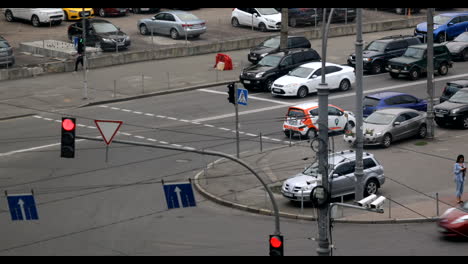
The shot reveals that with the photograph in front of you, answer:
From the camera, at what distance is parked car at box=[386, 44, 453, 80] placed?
149ft

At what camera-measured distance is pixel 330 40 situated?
187 feet

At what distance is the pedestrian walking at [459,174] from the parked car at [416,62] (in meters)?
18.1

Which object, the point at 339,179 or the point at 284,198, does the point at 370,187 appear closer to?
the point at 339,179

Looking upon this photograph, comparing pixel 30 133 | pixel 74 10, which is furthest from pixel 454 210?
pixel 74 10

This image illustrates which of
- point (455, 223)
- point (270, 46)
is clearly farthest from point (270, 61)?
point (455, 223)

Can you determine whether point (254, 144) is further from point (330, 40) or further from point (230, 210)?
point (330, 40)

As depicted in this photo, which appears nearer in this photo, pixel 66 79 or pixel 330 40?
pixel 66 79

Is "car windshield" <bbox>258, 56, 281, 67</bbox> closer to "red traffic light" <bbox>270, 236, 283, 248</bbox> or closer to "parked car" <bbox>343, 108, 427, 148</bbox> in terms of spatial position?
"parked car" <bbox>343, 108, 427, 148</bbox>

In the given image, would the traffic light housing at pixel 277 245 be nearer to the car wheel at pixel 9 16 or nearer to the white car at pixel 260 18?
the white car at pixel 260 18

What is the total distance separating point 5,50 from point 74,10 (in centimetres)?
1269

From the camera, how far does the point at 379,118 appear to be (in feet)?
115

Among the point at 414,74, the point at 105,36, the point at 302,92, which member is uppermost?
the point at 105,36

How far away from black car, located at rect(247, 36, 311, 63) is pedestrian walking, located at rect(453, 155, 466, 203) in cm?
2207

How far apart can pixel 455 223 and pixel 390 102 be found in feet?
48.1
